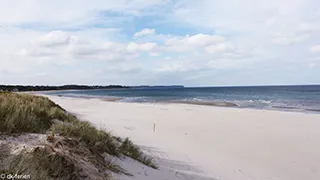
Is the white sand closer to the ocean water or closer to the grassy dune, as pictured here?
the grassy dune

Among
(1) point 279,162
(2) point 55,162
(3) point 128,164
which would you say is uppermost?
(2) point 55,162

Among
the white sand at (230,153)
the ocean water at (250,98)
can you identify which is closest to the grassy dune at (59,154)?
the white sand at (230,153)

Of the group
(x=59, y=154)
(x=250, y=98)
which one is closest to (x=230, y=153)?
(x=59, y=154)

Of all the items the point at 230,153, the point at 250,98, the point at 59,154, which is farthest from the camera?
the point at 250,98

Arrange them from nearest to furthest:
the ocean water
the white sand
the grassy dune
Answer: the grassy dune, the white sand, the ocean water

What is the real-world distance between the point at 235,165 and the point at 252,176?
0.89m

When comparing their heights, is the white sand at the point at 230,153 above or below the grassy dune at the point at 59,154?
below

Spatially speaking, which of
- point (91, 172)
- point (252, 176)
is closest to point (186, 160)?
point (252, 176)

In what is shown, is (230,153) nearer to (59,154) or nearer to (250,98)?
(59,154)

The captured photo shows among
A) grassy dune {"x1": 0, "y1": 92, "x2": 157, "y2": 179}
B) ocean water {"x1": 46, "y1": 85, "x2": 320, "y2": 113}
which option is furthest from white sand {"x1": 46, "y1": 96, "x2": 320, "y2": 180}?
ocean water {"x1": 46, "y1": 85, "x2": 320, "y2": 113}

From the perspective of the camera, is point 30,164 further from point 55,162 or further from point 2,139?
point 2,139

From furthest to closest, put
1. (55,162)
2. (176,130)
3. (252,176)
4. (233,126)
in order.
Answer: (233,126) < (176,130) < (252,176) < (55,162)

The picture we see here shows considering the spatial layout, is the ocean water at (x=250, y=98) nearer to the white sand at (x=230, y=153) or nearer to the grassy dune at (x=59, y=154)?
the white sand at (x=230, y=153)

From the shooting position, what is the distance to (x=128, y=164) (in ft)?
20.1
